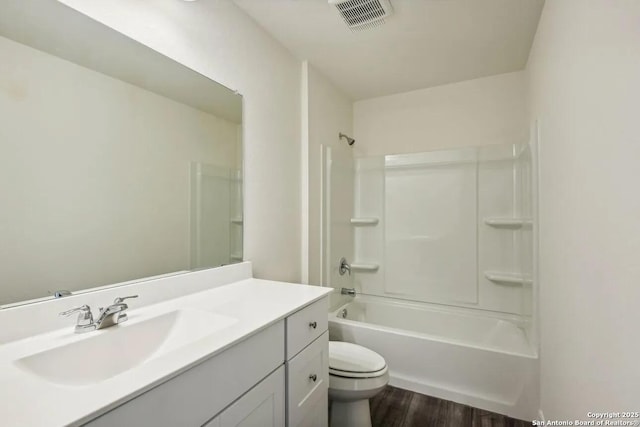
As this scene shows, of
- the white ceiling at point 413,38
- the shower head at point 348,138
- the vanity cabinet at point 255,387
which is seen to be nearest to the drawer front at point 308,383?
the vanity cabinet at point 255,387

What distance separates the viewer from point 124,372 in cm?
67

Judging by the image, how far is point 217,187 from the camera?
4.98ft

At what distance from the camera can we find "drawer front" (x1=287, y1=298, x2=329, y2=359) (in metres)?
1.07

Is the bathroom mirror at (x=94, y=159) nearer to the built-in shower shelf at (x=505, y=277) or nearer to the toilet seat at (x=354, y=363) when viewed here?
the toilet seat at (x=354, y=363)

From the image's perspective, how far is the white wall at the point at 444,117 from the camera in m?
2.40

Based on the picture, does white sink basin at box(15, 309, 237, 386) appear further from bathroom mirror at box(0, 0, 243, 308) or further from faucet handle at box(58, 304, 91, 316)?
bathroom mirror at box(0, 0, 243, 308)

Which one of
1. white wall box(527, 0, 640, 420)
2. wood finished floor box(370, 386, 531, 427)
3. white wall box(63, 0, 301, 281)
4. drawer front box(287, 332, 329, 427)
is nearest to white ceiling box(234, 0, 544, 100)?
white wall box(63, 0, 301, 281)

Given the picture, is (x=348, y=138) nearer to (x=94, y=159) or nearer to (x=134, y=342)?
(x=94, y=159)

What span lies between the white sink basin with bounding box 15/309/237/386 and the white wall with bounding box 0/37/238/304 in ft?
0.79

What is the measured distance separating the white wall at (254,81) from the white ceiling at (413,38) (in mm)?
195

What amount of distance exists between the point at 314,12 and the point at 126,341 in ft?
6.06

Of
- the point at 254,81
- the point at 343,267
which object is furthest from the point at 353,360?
the point at 254,81

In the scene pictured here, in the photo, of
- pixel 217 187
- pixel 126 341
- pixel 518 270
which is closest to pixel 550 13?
pixel 518 270

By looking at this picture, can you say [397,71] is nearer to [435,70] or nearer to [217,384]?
[435,70]
